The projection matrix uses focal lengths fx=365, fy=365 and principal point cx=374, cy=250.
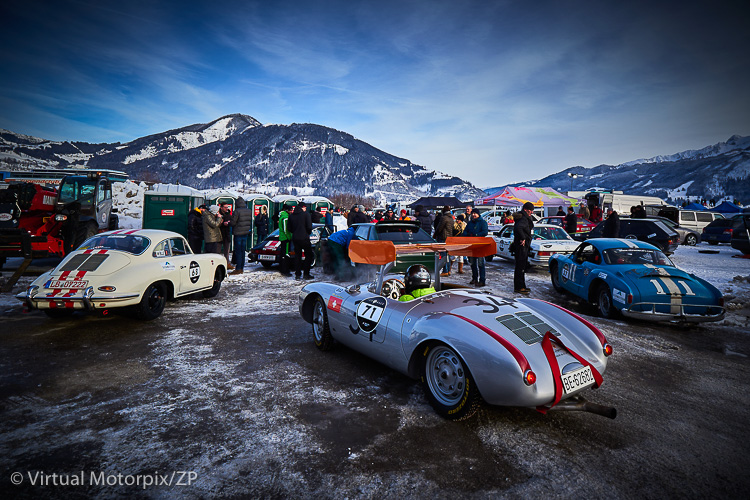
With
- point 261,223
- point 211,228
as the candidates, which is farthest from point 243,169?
point 211,228

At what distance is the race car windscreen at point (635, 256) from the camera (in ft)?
20.5

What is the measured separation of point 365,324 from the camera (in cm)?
365

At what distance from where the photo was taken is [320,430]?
267 cm

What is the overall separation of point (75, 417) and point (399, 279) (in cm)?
298

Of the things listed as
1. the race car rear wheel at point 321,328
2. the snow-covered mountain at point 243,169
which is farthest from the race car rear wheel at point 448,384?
the snow-covered mountain at point 243,169

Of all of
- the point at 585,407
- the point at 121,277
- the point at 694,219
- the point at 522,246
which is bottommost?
the point at 585,407

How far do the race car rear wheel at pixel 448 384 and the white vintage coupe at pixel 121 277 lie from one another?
4.35m

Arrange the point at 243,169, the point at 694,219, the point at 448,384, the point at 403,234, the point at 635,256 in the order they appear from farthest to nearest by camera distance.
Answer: the point at 243,169
the point at 694,219
the point at 403,234
the point at 635,256
the point at 448,384

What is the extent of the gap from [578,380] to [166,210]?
13915mm

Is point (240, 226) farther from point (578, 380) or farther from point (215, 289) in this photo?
point (578, 380)

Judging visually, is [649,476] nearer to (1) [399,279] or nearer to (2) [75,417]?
(1) [399,279]

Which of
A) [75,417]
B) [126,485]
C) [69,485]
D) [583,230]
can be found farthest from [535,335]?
[583,230]

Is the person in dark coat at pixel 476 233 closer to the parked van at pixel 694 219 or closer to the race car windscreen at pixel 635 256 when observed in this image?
the race car windscreen at pixel 635 256

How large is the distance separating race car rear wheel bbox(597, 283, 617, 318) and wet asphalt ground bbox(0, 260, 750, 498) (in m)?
1.38
